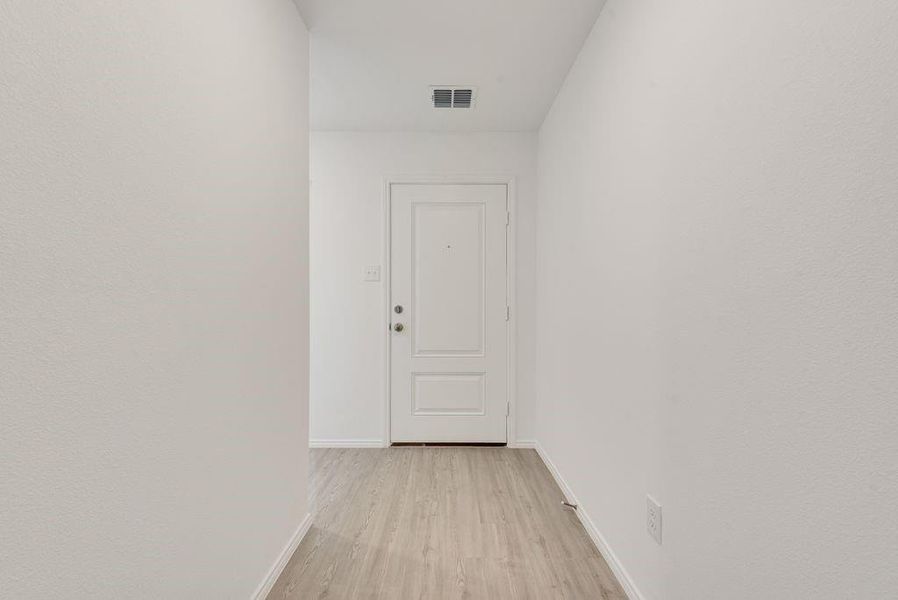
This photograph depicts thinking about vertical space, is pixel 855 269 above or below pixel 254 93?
below

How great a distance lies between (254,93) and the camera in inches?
74.5

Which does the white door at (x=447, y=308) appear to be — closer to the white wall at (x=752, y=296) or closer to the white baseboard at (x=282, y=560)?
the white baseboard at (x=282, y=560)

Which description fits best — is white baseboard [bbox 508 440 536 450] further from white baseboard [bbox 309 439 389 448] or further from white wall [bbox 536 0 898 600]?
white wall [bbox 536 0 898 600]

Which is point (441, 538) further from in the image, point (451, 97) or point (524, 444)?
point (451, 97)

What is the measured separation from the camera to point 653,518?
5.93 ft

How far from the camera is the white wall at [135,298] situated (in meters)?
0.86

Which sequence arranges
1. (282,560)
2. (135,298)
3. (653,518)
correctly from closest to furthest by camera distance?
(135,298)
(653,518)
(282,560)

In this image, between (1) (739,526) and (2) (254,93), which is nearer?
(1) (739,526)

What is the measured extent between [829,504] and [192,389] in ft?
4.80

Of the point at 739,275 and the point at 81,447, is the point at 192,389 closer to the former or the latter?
the point at 81,447

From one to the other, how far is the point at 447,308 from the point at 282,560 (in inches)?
91.4

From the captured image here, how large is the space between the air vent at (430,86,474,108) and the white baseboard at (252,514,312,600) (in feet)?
8.46

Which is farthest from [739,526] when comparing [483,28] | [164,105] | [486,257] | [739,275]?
[486,257]

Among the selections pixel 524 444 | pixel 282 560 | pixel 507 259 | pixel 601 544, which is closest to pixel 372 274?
pixel 507 259
